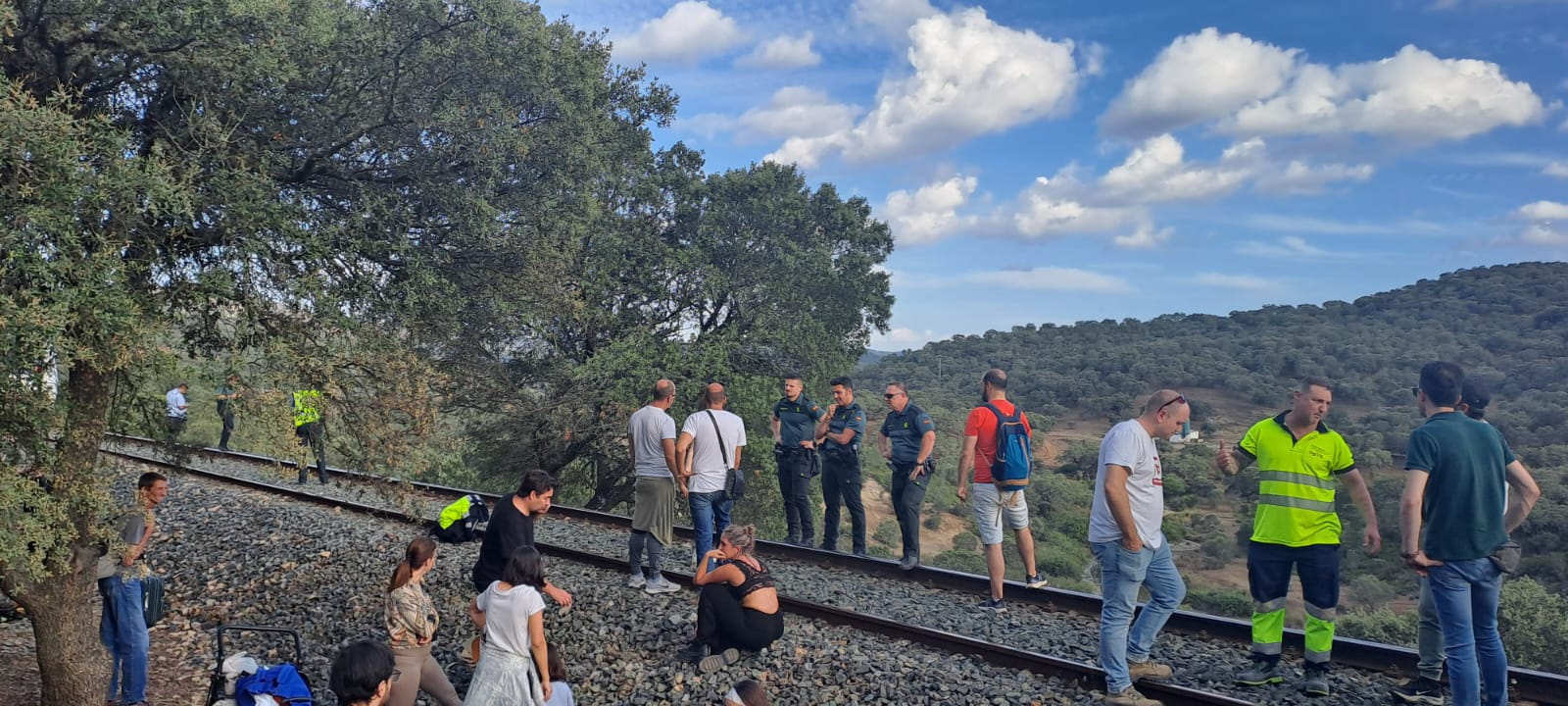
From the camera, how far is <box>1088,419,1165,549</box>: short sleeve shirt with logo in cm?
561

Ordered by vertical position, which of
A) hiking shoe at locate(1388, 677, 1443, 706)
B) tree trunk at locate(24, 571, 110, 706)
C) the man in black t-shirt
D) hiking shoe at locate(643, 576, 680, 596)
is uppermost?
the man in black t-shirt

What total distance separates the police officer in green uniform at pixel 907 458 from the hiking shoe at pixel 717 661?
304cm

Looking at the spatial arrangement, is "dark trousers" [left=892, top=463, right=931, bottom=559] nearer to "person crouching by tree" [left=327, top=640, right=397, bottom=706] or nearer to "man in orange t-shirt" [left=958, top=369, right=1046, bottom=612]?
"man in orange t-shirt" [left=958, top=369, right=1046, bottom=612]

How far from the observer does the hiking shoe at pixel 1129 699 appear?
18.4 feet

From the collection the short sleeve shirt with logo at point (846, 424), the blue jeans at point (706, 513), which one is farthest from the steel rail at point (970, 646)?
the short sleeve shirt with logo at point (846, 424)

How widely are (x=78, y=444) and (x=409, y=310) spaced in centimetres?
321

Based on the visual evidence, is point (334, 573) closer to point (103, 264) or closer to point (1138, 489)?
point (103, 264)

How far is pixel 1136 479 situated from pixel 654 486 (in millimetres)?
4455

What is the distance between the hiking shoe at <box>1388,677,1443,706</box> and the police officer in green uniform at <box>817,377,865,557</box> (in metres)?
5.25

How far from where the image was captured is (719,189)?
21562mm

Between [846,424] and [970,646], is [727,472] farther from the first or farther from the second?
[970,646]

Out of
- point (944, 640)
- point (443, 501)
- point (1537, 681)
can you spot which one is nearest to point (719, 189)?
point (443, 501)

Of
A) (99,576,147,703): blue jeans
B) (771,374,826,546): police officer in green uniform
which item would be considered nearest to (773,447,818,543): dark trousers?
(771,374,826,546): police officer in green uniform

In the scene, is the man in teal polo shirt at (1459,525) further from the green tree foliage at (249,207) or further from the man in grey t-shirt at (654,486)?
the green tree foliage at (249,207)
